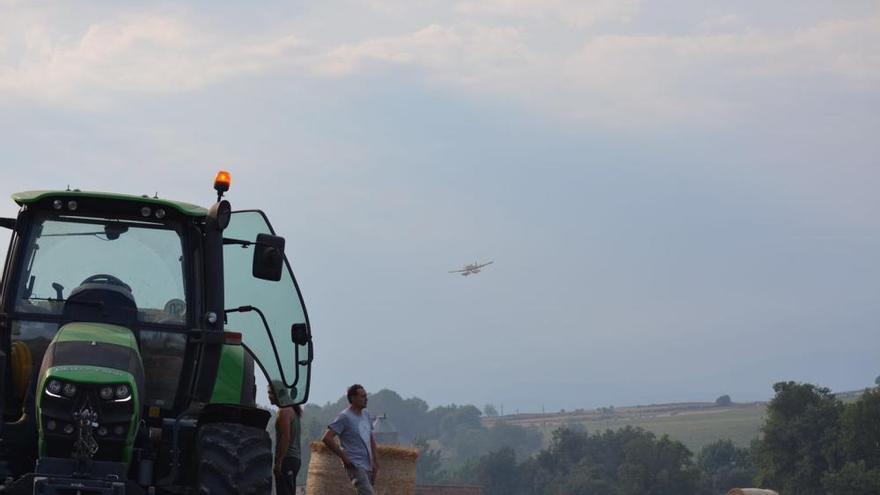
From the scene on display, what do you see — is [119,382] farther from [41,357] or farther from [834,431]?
[834,431]

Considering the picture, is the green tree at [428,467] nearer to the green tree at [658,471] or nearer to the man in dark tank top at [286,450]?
the green tree at [658,471]

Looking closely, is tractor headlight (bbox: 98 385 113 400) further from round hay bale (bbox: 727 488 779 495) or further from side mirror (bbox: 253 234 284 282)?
round hay bale (bbox: 727 488 779 495)

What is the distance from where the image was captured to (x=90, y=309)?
9758 mm

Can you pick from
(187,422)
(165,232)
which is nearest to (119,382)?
(187,422)

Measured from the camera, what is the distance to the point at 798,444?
9562 centimetres

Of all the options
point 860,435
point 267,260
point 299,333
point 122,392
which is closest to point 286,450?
point 299,333

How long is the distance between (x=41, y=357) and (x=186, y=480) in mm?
1130

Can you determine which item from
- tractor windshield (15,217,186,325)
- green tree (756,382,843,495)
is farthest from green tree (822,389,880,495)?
tractor windshield (15,217,186,325)

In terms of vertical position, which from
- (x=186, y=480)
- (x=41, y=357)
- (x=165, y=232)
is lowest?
(x=186, y=480)

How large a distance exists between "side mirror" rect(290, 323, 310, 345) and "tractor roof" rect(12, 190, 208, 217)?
107 centimetres

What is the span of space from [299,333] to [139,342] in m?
1.30

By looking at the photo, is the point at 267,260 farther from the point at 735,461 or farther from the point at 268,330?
the point at 735,461

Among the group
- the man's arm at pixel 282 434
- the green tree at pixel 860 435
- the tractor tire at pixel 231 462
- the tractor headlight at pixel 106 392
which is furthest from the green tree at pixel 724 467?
the tractor headlight at pixel 106 392

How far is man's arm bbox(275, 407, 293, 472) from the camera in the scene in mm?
13766
